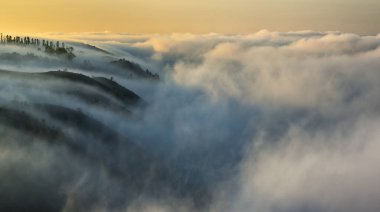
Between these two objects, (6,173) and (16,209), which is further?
(6,173)

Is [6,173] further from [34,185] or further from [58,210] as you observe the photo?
[58,210]

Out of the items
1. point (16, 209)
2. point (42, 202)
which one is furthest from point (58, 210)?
point (16, 209)

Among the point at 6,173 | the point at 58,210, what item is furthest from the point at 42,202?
the point at 6,173

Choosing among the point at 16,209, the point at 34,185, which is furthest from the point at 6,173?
the point at 16,209

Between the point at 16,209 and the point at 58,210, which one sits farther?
the point at 58,210

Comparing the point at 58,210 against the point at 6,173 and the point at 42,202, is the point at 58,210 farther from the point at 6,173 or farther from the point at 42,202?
the point at 6,173

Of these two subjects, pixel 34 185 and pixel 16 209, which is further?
pixel 34 185

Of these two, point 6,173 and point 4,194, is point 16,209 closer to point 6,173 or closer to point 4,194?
point 4,194
